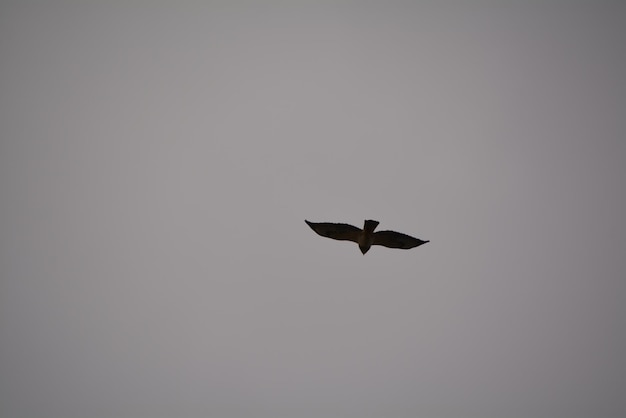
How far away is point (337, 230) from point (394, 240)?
127cm

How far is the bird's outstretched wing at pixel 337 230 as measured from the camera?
35.8ft

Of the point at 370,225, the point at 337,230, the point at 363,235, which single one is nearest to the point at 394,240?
the point at 363,235

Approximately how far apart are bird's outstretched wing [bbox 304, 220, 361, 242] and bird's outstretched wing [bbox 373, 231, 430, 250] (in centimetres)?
45

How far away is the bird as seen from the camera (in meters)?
10.9

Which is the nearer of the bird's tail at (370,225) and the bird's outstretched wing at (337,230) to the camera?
the bird's tail at (370,225)

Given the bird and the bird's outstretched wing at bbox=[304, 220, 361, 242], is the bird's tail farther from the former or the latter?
the bird's outstretched wing at bbox=[304, 220, 361, 242]

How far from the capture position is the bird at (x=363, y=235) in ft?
35.8

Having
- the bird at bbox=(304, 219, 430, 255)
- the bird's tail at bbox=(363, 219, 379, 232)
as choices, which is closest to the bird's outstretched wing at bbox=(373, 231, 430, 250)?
the bird at bbox=(304, 219, 430, 255)

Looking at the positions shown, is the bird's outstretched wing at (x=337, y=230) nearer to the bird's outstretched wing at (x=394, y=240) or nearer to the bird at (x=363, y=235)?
the bird at (x=363, y=235)

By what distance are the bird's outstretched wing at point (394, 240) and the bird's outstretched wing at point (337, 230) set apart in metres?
0.45

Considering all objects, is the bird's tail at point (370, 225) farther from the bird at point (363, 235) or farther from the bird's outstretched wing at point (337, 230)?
the bird's outstretched wing at point (337, 230)

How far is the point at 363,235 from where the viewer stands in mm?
10938

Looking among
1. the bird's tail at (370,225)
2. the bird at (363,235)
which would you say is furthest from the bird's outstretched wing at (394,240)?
the bird's tail at (370,225)

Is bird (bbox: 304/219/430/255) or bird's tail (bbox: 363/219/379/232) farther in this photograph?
bird (bbox: 304/219/430/255)
